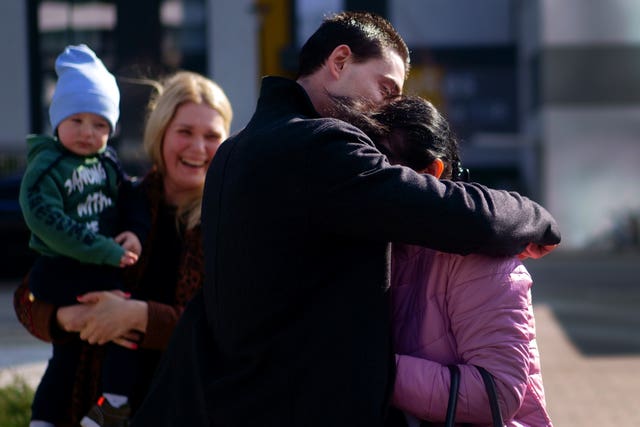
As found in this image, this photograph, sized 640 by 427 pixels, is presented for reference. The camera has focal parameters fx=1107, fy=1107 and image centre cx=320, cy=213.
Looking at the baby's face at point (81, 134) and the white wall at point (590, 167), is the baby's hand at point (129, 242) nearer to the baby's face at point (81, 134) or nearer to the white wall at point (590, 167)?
the baby's face at point (81, 134)

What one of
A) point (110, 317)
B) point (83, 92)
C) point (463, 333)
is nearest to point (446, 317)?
point (463, 333)

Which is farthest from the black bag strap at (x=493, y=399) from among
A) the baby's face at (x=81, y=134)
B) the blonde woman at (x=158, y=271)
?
the baby's face at (x=81, y=134)

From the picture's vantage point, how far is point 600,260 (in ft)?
67.3

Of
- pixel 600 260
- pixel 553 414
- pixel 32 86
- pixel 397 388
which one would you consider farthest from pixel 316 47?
pixel 32 86

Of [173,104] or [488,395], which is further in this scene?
[173,104]

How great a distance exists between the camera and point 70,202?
10.7 ft

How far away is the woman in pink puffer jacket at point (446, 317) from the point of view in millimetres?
2279

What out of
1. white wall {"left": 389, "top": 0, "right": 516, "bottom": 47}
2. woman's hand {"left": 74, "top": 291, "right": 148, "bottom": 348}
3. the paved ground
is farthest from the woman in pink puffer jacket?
white wall {"left": 389, "top": 0, "right": 516, "bottom": 47}

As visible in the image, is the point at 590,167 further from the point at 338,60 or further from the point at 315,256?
the point at 315,256

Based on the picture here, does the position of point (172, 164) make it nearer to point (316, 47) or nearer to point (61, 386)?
point (61, 386)

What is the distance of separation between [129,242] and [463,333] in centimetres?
125

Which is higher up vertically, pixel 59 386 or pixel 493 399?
pixel 493 399

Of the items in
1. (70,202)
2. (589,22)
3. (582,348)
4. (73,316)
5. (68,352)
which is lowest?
(582,348)

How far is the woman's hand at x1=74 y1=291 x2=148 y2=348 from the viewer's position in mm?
3105
